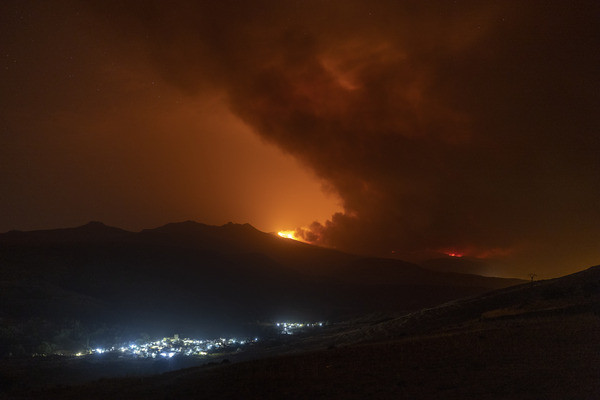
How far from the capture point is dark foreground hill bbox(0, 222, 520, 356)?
64.1 metres

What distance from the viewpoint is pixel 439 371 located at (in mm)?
19641

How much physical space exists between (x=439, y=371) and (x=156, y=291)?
80.2m

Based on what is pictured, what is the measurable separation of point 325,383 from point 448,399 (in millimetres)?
6180

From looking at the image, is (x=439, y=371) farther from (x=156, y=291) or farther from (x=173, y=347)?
(x=156, y=291)

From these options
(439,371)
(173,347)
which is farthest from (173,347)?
(439,371)

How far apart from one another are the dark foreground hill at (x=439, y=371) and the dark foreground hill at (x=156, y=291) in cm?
3480

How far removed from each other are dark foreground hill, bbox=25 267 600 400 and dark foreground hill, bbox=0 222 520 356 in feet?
114

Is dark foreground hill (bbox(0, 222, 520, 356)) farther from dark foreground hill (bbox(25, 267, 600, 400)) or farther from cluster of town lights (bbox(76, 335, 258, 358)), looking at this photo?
dark foreground hill (bbox(25, 267, 600, 400))

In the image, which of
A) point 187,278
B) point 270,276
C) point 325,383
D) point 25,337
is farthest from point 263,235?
point 325,383

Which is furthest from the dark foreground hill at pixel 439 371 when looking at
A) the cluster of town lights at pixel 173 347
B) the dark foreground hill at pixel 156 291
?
the dark foreground hill at pixel 156 291

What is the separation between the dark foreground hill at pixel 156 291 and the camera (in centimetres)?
6412

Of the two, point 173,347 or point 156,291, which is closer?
point 173,347

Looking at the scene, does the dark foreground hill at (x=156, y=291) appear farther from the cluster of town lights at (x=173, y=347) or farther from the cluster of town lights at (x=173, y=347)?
the cluster of town lights at (x=173, y=347)

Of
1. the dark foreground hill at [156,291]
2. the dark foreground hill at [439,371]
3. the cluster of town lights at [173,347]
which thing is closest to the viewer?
the dark foreground hill at [439,371]
